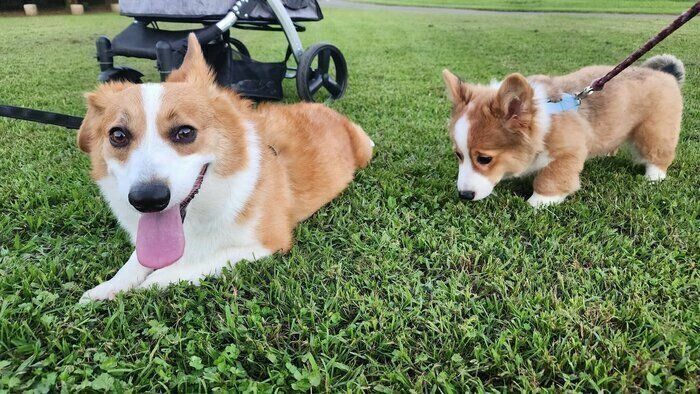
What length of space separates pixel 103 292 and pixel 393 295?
1.32 m

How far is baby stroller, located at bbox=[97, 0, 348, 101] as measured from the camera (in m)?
4.25

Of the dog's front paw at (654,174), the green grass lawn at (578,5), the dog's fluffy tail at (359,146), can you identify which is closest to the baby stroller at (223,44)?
the dog's fluffy tail at (359,146)

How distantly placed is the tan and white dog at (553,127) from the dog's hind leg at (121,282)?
1905mm

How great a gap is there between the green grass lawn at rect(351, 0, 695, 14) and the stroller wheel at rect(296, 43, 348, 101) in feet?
45.3

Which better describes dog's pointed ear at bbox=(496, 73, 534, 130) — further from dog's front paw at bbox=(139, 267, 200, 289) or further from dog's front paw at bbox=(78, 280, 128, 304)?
dog's front paw at bbox=(78, 280, 128, 304)

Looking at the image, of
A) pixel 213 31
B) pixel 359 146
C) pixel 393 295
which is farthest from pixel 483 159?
pixel 213 31

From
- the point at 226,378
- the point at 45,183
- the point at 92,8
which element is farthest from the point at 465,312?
the point at 92,8

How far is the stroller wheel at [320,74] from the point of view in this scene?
4867 mm

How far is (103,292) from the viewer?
6.66 feet

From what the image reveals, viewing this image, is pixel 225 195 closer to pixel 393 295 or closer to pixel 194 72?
pixel 194 72

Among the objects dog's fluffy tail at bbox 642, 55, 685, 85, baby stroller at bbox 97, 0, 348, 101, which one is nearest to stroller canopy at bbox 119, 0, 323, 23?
baby stroller at bbox 97, 0, 348, 101

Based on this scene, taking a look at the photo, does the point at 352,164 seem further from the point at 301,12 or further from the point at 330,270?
the point at 301,12

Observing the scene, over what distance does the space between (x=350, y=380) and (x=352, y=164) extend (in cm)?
195

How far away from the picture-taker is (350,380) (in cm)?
163
